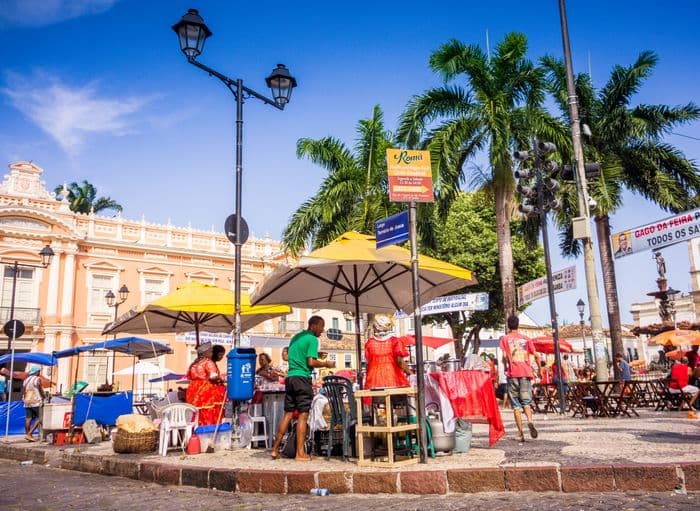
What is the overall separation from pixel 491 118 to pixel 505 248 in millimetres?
3875

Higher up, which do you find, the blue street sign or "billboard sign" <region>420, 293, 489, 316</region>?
"billboard sign" <region>420, 293, 489, 316</region>

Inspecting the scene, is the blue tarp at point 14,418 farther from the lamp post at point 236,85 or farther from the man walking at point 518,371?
the man walking at point 518,371

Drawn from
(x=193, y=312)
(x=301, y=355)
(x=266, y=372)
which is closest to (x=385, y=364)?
(x=301, y=355)

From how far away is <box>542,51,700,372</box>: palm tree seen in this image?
20141 mm

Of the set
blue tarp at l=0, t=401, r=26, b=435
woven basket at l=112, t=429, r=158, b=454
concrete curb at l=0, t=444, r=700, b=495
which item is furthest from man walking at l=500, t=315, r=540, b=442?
blue tarp at l=0, t=401, r=26, b=435

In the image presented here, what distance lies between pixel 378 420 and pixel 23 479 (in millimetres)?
4642

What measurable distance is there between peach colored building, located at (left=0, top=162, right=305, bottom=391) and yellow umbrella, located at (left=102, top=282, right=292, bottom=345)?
16321 mm

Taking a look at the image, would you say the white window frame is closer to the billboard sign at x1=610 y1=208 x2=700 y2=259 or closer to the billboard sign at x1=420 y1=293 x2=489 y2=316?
the billboard sign at x1=420 y1=293 x2=489 y2=316

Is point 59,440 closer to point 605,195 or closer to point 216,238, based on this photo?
point 605,195

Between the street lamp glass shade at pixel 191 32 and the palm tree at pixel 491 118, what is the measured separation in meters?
9.30

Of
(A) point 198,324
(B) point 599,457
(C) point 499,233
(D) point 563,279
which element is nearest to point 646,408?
(D) point 563,279

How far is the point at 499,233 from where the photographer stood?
17734 millimetres

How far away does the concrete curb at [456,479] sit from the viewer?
5094mm

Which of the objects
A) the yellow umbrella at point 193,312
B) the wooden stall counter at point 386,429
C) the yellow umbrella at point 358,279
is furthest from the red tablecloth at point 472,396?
the yellow umbrella at point 193,312
